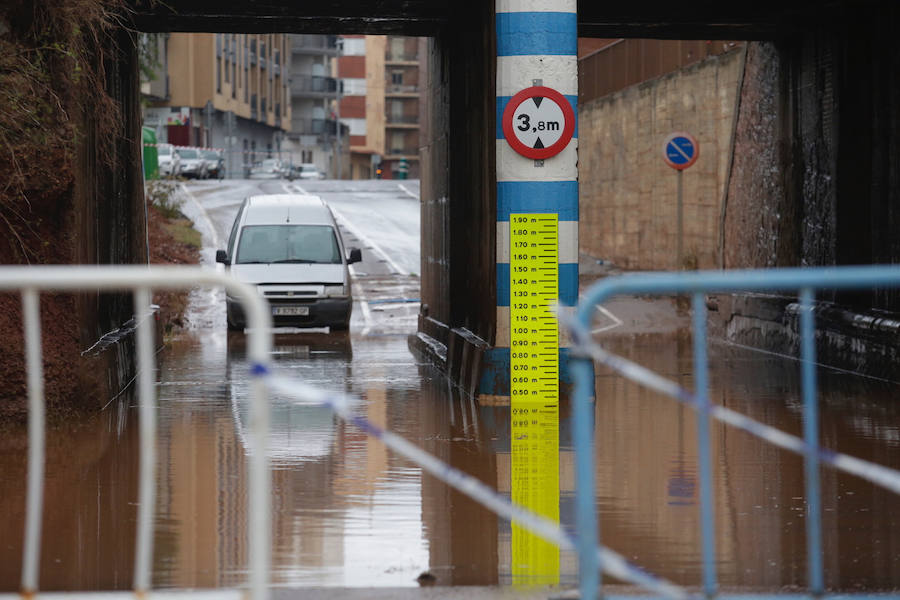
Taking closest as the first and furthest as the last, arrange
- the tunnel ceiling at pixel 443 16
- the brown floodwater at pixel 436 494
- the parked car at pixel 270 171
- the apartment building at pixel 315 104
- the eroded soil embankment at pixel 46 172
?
1. the brown floodwater at pixel 436 494
2. the eroded soil embankment at pixel 46 172
3. the tunnel ceiling at pixel 443 16
4. the parked car at pixel 270 171
5. the apartment building at pixel 315 104

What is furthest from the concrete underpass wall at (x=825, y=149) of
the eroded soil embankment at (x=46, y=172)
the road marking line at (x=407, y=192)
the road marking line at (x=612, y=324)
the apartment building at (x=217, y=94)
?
the apartment building at (x=217, y=94)

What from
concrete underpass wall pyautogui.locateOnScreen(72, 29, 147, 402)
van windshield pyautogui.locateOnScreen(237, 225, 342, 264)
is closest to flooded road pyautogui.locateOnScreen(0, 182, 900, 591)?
concrete underpass wall pyautogui.locateOnScreen(72, 29, 147, 402)

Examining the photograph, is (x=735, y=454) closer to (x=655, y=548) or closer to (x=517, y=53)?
(x=655, y=548)

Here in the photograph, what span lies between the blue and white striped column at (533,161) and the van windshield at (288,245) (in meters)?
9.95

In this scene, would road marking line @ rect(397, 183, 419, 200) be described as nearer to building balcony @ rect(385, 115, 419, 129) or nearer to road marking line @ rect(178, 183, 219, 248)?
road marking line @ rect(178, 183, 219, 248)

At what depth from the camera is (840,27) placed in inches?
690

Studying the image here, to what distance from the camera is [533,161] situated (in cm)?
1320

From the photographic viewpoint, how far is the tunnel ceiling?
16984 mm

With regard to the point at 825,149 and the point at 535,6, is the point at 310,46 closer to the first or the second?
the point at 825,149

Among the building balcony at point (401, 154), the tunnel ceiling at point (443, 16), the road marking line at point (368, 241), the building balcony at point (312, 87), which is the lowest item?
the road marking line at point (368, 241)

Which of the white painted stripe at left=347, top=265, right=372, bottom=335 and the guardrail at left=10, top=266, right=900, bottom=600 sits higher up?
the guardrail at left=10, top=266, right=900, bottom=600

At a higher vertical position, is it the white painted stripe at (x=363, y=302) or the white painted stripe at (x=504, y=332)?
the white painted stripe at (x=504, y=332)

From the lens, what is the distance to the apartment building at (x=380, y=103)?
400ft

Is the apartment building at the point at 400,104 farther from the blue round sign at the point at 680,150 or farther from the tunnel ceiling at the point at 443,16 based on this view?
the tunnel ceiling at the point at 443,16
